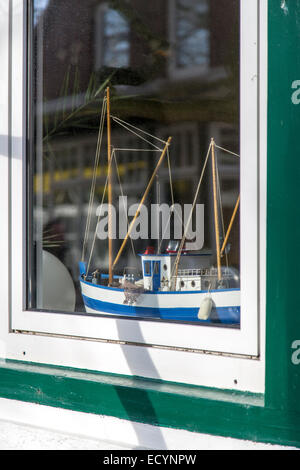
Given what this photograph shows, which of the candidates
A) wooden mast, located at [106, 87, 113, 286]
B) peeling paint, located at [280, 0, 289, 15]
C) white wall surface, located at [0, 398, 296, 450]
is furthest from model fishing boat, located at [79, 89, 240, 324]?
peeling paint, located at [280, 0, 289, 15]

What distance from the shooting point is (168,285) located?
127cm

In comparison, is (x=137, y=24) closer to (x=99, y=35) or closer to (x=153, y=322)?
(x=99, y=35)

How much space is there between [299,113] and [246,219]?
0.70 feet

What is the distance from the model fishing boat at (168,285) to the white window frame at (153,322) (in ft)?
0.16

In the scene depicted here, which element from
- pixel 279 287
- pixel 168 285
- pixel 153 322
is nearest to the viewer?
pixel 279 287

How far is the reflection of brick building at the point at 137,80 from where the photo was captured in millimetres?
1268

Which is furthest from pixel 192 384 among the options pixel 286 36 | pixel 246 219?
pixel 286 36

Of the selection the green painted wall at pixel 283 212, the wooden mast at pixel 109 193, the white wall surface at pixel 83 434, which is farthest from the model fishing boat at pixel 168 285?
the white wall surface at pixel 83 434

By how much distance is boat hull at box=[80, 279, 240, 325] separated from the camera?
1074 mm

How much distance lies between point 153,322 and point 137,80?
2.39ft

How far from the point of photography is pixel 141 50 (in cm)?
150

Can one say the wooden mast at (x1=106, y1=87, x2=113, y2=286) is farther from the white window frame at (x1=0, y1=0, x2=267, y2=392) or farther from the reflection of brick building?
the white window frame at (x1=0, y1=0, x2=267, y2=392)

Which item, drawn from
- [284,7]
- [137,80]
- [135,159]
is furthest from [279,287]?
[137,80]
